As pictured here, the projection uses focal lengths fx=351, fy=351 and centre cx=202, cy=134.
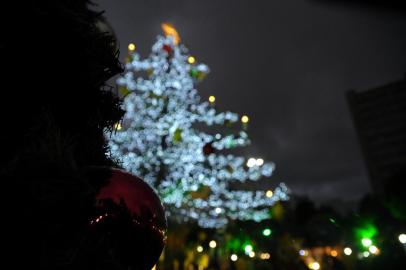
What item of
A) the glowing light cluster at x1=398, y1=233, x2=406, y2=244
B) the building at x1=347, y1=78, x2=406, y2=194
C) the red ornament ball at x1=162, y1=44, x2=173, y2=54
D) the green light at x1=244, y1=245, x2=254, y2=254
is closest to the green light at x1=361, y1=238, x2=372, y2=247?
the glowing light cluster at x1=398, y1=233, x2=406, y2=244

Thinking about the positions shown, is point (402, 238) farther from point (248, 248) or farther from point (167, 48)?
point (167, 48)

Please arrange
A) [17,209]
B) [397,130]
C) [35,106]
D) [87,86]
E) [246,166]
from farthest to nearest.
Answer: [397,130], [246,166], [87,86], [35,106], [17,209]

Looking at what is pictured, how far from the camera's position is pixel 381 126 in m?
103

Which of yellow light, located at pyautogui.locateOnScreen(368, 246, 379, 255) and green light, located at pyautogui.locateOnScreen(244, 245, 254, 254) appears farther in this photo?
green light, located at pyautogui.locateOnScreen(244, 245, 254, 254)

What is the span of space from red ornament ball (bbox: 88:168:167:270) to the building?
10554cm

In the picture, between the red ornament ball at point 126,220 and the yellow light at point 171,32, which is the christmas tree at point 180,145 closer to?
the yellow light at point 171,32

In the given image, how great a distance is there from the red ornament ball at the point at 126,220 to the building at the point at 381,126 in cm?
10554

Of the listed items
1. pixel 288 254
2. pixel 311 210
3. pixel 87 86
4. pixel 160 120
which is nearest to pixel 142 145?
pixel 160 120

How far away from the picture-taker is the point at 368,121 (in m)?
105

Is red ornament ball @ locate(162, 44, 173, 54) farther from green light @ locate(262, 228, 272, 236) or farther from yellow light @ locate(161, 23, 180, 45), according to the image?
green light @ locate(262, 228, 272, 236)

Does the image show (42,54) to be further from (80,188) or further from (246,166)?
(246,166)

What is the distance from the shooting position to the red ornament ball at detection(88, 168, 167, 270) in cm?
135

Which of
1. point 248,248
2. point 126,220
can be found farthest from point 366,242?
point 126,220

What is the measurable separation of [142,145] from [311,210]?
35.0m
